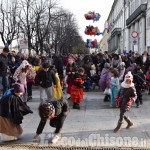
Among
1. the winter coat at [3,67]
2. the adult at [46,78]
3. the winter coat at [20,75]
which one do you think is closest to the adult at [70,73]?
the adult at [46,78]

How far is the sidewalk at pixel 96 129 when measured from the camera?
25.8 feet

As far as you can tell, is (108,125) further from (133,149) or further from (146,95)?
(146,95)

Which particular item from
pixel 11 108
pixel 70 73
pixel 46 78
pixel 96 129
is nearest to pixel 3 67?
pixel 46 78

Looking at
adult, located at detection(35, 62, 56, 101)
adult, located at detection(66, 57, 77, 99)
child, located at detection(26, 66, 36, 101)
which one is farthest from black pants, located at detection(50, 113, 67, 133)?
A: adult, located at detection(66, 57, 77, 99)

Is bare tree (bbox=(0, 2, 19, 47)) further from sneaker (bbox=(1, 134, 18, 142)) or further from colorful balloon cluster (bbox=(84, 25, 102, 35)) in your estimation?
sneaker (bbox=(1, 134, 18, 142))

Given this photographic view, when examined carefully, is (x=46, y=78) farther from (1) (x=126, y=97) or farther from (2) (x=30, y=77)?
(1) (x=126, y=97)

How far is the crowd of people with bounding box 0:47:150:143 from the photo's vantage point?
7.98m

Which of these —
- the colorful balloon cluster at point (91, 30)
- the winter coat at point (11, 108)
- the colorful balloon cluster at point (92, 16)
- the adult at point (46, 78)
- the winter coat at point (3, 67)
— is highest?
the colorful balloon cluster at point (92, 16)

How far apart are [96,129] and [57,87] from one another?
3705 millimetres

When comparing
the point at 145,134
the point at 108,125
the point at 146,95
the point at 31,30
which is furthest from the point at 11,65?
the point at 31,30

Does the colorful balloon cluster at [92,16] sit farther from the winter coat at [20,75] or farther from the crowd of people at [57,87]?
the winter coat at [20,75]

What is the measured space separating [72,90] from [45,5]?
2380cm

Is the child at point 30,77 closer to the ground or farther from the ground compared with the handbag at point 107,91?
farther from the ground

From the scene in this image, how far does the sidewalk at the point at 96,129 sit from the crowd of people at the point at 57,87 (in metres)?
0.27
